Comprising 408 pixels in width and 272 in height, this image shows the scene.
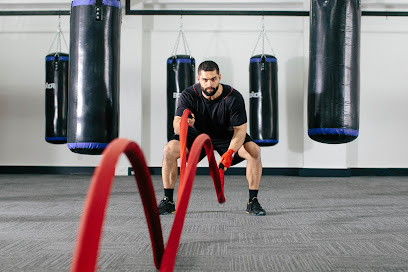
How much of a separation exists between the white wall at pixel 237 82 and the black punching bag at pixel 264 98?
114cm

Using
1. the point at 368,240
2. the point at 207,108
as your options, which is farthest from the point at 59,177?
the point at 368,240

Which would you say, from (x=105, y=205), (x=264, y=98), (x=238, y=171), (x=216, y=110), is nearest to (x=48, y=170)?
(x=238, y=171)

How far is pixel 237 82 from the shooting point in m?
6.64

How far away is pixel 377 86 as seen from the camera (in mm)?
6594

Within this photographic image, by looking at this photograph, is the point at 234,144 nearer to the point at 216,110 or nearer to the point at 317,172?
the point at 216,110

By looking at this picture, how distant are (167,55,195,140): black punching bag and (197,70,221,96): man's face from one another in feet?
7.55

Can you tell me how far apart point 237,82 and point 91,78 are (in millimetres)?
3428

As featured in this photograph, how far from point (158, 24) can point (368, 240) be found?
17.3ft

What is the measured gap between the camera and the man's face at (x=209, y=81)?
9.48ft

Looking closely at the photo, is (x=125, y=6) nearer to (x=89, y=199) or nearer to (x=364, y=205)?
(x=364, y=205)

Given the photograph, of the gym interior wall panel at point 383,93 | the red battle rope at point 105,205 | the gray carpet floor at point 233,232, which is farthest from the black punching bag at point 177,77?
the red battle rope at point 105,205

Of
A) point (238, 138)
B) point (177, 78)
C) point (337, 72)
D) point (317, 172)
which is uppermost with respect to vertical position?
point (177, 78)

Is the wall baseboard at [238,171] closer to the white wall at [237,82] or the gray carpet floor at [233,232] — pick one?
the white wall at [237,82]

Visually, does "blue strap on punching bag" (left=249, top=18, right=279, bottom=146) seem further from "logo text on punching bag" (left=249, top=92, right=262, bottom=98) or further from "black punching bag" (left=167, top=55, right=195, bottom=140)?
"black punching bag" (left=167, top=55, right=195, bottom=140)
